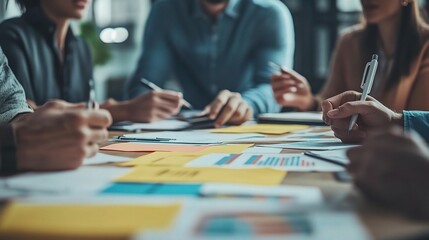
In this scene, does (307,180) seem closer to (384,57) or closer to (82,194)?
(82,194)

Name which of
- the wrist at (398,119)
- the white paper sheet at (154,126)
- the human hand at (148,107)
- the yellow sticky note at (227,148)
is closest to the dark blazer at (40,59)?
the human hand at (148,107)

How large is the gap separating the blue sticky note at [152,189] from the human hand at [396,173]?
0.21 m

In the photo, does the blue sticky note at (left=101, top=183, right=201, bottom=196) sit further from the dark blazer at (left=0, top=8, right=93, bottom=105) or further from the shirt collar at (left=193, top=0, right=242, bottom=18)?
the shirt collar at (left=193, top=0, right=242, bottom=18)

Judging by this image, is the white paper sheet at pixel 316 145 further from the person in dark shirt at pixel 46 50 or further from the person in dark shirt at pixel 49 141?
the person in dark shirt at pixel 46 50

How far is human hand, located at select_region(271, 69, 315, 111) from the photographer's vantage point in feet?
6.03

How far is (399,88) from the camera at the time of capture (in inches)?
71.3

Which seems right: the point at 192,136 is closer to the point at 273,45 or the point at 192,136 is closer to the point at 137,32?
the point at 273,45

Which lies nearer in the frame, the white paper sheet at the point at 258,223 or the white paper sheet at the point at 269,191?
Result: the white paper sheet at the point at 258,223

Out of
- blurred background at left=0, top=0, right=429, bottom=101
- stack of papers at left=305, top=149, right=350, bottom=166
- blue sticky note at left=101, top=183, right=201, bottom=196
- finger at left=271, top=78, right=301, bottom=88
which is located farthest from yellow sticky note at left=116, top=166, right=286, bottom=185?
blurred background at left=0, top=0, right=429, bottom=101

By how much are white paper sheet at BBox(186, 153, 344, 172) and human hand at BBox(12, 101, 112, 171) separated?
0.18 metres

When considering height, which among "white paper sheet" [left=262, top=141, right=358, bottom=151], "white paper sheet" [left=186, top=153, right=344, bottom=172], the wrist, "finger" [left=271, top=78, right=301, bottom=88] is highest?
the wrist

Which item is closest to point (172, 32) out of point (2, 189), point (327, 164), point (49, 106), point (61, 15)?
point (61, 15)

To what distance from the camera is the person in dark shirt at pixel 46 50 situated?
6.48ft

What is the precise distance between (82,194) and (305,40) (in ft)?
10.9
